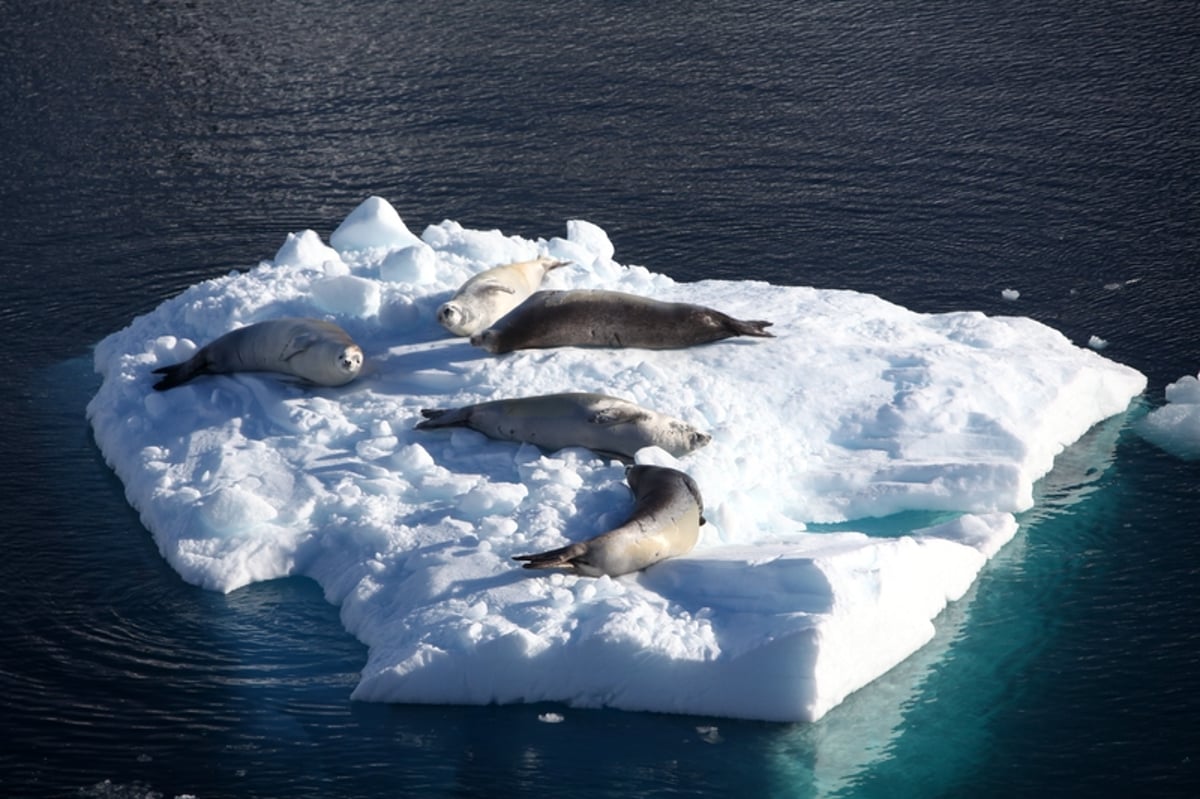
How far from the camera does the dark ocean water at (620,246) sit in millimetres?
8070

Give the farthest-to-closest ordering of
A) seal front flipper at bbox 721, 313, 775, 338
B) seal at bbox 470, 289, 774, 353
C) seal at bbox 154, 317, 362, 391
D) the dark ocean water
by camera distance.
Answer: seal front flipper at bbox 721, 313, 775, 338
seal at bbox 470, 289, 774, 353
seal at bbox 154, 317, 362, 391
the dark ocean water

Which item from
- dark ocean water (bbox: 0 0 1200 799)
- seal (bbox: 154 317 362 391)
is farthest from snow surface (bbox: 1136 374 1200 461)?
seal (bbox: 154 317 362 391)

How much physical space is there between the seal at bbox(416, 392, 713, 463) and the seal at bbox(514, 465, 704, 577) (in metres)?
0.74

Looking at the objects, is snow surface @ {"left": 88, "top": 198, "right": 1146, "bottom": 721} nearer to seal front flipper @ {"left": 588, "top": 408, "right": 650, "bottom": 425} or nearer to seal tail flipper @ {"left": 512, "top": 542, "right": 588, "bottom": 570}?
seal tail flipper @ {"left": 512, "top": 542, "right": 588, "bottom": 570}

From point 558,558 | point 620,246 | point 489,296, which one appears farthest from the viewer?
point 620,246

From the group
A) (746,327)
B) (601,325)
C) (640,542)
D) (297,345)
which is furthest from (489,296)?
(640,542)

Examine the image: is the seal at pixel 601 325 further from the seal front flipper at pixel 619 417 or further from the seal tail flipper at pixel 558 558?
the seal tail flipper at pixel 558 558

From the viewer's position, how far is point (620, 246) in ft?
47.1

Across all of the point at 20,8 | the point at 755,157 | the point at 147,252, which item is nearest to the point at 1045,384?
the point at 755,157

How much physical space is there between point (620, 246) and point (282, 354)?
167 inches

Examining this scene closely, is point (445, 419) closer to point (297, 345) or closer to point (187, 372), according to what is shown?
point (297, 345)

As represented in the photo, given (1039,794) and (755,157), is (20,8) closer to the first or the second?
(755,157)

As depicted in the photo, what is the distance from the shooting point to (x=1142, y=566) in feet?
31.6

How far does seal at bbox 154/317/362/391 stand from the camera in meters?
10.8
